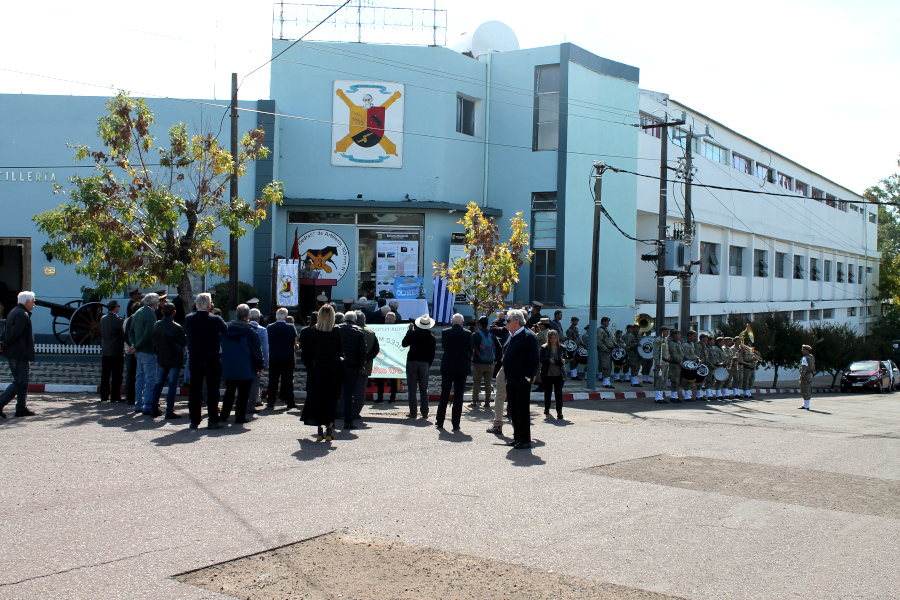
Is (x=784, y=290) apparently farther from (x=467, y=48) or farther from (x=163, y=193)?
(x=163, y=193)

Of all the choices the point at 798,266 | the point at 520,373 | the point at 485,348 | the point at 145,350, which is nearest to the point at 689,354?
the point at 485,348

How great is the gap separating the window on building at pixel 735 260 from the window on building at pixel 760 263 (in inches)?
59.9

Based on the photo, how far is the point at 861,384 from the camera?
113 feet

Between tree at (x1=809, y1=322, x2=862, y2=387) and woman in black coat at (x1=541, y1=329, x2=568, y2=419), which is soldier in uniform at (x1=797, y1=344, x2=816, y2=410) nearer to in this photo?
woman in black coat at (x1=541, y1=329, x2=568, y2=419)

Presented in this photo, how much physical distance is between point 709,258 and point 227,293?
25.4 metres

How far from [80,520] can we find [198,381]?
460 cm

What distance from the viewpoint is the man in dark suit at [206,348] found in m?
10.9

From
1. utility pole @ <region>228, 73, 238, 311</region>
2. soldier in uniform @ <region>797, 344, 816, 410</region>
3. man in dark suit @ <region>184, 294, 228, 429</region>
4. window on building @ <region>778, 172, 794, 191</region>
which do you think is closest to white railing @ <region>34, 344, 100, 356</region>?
utility pole @ <region>228, 73, 238, 311</region>

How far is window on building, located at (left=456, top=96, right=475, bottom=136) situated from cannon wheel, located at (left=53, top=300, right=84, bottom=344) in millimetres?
Result: 13239

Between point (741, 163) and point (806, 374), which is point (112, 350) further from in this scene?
point (741, 163)

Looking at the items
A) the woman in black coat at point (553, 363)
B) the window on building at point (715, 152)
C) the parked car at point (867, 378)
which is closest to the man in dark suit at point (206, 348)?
the woman in black coat at point (553, 363)

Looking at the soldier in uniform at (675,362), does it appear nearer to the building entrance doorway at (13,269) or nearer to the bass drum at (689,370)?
the bass drum at (689,370)

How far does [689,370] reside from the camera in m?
19.5

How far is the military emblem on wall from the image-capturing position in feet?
82.5
